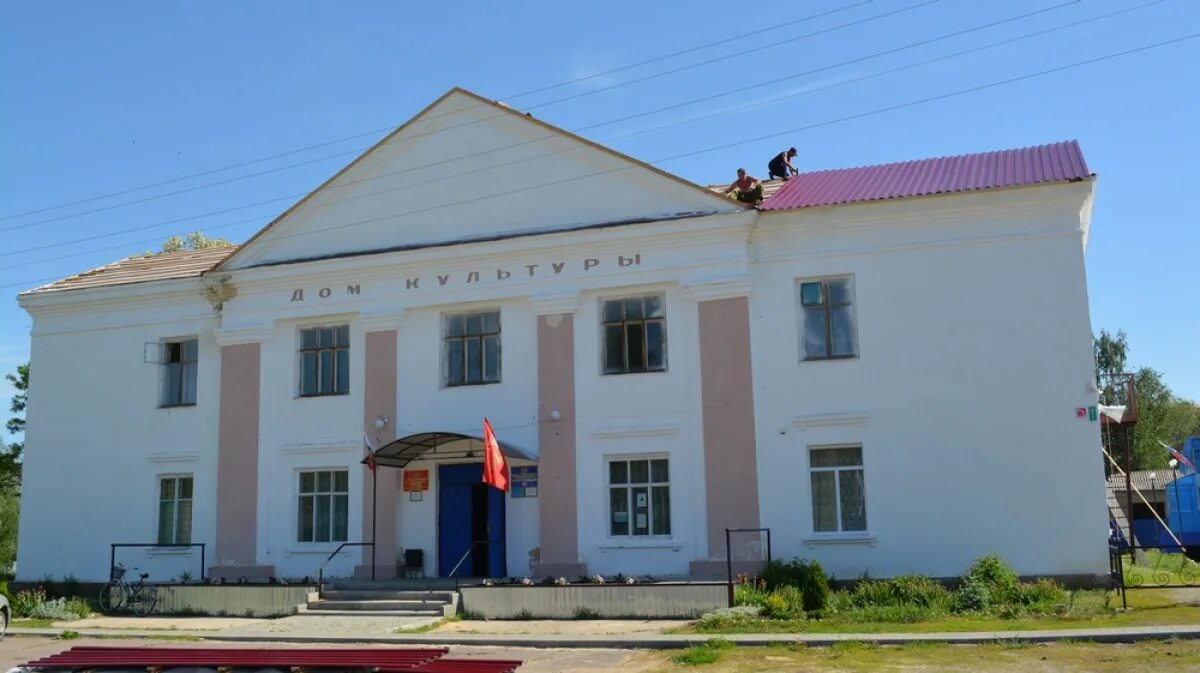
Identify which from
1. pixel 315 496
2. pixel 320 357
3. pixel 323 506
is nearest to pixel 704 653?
Result: pixel 323 506

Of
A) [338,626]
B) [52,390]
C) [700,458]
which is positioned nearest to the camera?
[338,626]

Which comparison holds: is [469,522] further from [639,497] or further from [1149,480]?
[1149,480]

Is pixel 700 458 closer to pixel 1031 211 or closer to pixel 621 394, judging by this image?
pixel 621 394

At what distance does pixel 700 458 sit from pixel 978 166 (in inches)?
307

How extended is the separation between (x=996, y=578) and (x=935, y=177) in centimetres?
759

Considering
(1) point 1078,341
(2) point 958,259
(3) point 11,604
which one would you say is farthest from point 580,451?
(3) point 11,604

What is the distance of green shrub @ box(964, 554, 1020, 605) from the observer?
648 inches

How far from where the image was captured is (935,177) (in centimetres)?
2038

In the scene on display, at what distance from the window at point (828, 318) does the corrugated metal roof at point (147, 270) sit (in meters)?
13.3

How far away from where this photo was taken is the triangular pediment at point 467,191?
2072 cm

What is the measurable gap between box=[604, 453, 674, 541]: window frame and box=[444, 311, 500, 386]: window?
300 centimetres

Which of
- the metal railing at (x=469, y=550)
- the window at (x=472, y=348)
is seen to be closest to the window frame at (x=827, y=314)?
the window at (x=472, y=348)

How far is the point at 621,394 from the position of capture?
20.4 meters

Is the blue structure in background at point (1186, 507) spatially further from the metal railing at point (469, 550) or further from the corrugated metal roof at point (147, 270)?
the corrugated metal roof at point (147, 270)
